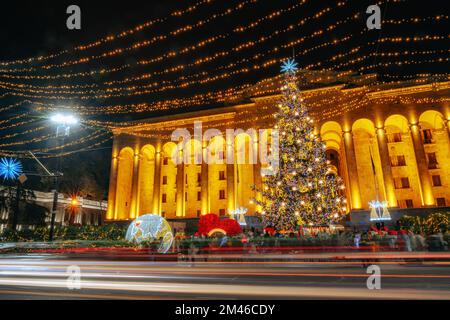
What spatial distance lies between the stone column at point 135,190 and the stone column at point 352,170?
83.7ft

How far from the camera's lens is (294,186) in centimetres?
1716

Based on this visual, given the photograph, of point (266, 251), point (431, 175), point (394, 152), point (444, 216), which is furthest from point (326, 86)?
point (266, 251)

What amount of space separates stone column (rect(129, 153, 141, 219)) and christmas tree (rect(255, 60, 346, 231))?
2381 centimetres

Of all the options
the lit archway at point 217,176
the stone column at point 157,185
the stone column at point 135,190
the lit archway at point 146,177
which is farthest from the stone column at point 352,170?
the stone column at point 135,190

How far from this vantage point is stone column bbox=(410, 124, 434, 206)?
2752 cm

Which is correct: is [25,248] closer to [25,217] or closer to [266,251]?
[266,251]

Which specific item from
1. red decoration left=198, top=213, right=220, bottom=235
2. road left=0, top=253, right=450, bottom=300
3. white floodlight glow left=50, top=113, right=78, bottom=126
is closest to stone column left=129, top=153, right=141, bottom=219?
red decoration left=198, top=213, right=220, bottom=235

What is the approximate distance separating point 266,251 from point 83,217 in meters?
52.5

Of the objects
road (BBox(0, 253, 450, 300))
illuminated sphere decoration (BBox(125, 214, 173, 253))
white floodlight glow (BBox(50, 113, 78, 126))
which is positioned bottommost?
road (BBox(0, 253, 450, 300))

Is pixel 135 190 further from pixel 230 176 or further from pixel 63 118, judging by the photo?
pixel 63 118

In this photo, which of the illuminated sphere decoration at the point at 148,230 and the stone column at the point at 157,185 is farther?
the stone column at the point at 157,185

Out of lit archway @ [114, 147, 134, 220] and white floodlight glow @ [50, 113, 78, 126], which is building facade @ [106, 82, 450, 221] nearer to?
lit archway @ [114, 147, 134, 220]

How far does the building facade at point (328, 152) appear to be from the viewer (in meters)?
29.7

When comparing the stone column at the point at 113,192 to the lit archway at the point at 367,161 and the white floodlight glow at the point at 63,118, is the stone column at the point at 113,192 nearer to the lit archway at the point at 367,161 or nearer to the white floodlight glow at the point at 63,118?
the white floodlight glow at the point at 63,118
